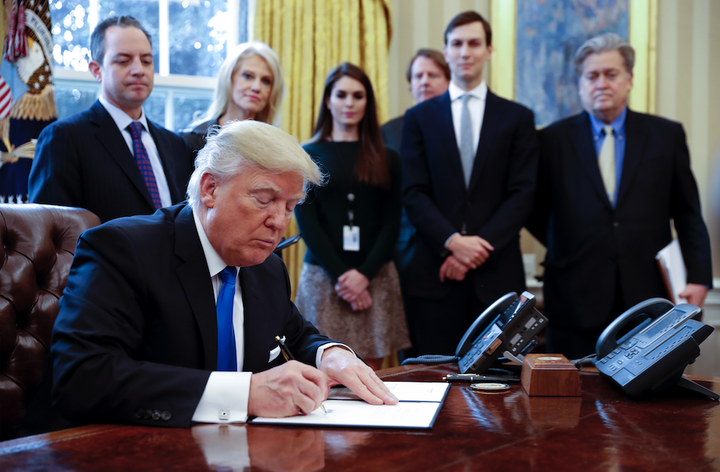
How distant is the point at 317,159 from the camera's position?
3393 millimetres

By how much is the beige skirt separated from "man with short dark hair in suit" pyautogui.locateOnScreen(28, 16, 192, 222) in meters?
0.89

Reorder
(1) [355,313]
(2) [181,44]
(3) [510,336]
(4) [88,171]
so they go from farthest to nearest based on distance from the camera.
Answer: (2) [181,44] → (1) [355,313] → (4) [88,171] → (3) [510,336]

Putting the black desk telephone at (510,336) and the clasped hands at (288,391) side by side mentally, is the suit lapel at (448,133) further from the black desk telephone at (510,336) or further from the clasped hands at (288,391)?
the clasped hands at (288,391)

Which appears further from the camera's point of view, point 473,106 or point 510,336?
point 473,106

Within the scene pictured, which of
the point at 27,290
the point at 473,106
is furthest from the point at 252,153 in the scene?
the point at 473,106

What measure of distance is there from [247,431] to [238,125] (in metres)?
0.75

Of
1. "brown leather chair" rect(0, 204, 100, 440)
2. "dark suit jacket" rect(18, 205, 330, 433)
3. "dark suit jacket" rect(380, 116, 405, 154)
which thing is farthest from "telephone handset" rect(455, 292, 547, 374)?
"dark suit jacket" rect(380, 116, 405, 154)

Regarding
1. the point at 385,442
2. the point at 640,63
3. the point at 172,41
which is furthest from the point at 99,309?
the point at 640,63

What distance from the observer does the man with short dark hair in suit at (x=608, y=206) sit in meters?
3.17

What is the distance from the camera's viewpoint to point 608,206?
10.6 ft

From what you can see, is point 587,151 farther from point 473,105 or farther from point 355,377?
point 355,377

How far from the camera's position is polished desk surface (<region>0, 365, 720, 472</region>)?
1.06m

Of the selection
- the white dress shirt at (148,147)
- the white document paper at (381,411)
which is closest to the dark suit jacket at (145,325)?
the white document paper at (381,411)

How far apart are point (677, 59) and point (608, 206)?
231 centimetres
